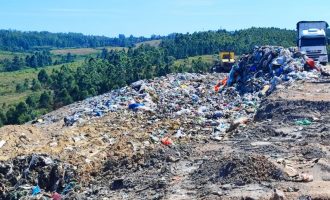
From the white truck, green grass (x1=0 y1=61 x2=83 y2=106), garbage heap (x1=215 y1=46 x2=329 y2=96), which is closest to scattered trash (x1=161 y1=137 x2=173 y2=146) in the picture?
garbage heap (x1=215 y1=46 x2=329 y2=96)

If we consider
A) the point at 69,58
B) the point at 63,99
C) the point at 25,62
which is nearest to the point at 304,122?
the point at 63,99

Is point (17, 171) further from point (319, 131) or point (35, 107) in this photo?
point (35, 107)

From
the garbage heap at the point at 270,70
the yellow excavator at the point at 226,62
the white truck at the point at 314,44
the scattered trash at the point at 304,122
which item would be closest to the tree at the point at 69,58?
the yellow excavator at the point at 226,62

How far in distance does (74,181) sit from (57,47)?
504ft

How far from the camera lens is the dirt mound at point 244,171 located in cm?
745

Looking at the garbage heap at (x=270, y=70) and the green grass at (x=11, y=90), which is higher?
the garbage heap at (x=270, y=70)

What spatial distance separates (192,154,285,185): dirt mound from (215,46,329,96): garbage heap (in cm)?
853

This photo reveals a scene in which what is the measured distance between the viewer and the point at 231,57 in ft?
106

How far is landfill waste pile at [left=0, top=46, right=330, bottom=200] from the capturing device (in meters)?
7.62

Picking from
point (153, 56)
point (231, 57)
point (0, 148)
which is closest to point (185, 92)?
point (0, 148)

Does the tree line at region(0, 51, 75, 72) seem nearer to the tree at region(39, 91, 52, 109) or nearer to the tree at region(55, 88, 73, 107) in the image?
the tree at region(39, 91, 52, 109)

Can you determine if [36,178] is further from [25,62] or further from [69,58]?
[69,58]

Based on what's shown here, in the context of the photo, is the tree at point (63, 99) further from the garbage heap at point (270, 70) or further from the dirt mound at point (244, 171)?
the dirt mound at point (244, 171)

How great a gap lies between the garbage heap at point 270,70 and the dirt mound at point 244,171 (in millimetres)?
8532
